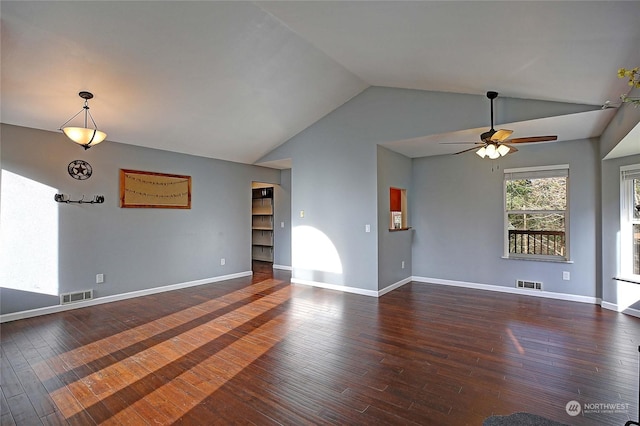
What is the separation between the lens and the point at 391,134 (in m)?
5.18

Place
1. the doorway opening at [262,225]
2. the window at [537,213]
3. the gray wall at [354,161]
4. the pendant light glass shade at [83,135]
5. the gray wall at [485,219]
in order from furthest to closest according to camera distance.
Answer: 1. the doorway opening at [262,225]
2. the window at [537,213]
3. the gray wall at [485,219]
4. the gray wall at [354,161]
5. the pendant light glass shade at [83,135]

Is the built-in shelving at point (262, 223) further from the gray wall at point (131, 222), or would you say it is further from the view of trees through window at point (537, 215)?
the view of trees through window at point (537, 215)

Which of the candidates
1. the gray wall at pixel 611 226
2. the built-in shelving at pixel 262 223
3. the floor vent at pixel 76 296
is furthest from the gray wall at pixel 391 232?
the floor vent at pixel 76 296

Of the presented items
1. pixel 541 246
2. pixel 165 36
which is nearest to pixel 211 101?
pixel 165 36

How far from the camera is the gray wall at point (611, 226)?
172 inches

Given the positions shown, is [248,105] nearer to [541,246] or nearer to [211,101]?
[211,101]

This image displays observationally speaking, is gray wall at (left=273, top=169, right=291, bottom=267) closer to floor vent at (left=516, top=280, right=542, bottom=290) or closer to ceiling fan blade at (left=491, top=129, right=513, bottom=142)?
floor vent at (left=516, top=280, right=542, bottom=290)

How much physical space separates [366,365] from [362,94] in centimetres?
431

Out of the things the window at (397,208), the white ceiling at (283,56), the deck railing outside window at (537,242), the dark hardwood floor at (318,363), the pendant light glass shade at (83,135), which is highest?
the white ceiling at (283,56)

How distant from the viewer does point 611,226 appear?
175 inches

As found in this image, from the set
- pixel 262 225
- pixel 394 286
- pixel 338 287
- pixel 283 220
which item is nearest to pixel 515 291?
pixel 394 286

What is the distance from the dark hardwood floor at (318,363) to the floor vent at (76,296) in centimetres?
20

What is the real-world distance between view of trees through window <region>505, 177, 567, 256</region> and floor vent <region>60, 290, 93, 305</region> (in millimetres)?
6908

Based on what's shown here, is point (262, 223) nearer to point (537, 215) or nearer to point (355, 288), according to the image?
point (355, 288)
